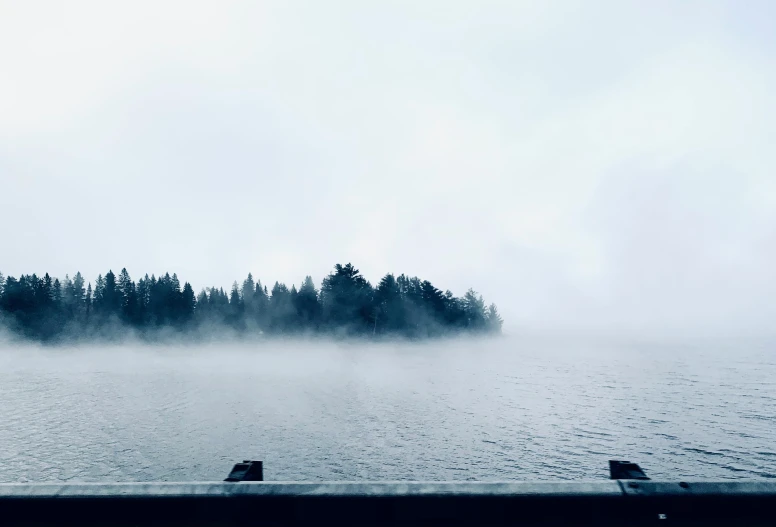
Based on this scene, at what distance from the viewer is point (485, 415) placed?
3534 cm

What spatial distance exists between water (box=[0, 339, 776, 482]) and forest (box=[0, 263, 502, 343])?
306ft

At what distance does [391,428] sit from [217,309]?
520 feet

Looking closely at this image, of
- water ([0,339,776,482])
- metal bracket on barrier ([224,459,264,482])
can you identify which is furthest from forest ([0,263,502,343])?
metal bracket on barrier ([224,459,264,482])

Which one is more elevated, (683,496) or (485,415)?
(683,496)

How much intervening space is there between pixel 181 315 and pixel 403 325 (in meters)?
73.4

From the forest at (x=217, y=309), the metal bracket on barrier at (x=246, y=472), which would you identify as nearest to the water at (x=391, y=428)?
the metal bracket on barrier at (x=246, y=472)

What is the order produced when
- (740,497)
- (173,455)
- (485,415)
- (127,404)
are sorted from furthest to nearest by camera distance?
1. (127,404)
2. (485,415)
3. (173,455)
4. (740,497)

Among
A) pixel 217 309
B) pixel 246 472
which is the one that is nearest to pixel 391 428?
pixel 246 472

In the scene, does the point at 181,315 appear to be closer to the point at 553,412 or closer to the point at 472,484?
the point at 553,412

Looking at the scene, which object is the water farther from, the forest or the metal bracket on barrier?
the forest

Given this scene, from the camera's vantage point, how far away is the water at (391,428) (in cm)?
2267

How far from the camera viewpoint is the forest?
5945 inches

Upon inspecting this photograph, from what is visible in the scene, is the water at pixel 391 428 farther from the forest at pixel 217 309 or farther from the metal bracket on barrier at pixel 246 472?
the forest at pixel 217 309

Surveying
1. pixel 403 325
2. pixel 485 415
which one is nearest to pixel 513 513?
pixel 485 415
